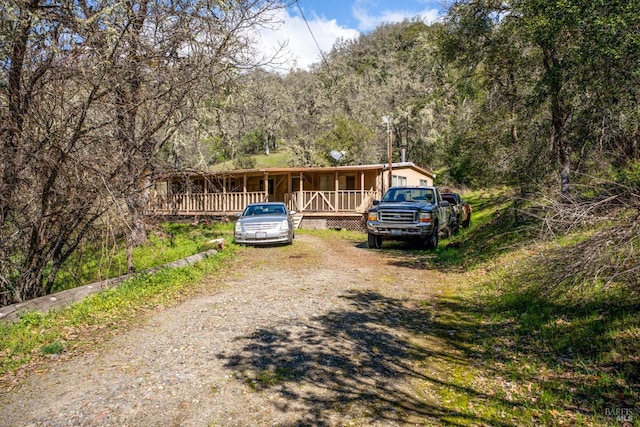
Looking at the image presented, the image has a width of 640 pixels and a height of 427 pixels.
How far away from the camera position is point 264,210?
15148 mm

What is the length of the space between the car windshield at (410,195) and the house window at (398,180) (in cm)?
910

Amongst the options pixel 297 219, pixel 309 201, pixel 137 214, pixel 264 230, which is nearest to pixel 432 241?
pixel 264 230

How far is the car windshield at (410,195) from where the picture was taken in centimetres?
1358

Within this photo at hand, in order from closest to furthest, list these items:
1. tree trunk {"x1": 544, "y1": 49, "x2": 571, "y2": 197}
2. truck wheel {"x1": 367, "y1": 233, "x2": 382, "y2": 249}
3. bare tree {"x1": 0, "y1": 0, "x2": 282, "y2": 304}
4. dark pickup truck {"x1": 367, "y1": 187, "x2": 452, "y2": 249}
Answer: bare tree {"x1": 0, "y1": 0, "x2": 282, "y2": 304} < tree trunk {"x1": 544, "y1": 49, "x2": 571, "y2": 197} < dark pickup truck {"x1": 367, "y1": 187, "x2": 452, "y2": 249} < truck wheel {"x1": 367, "y1": 233, "x2": 382, "y2": 249}

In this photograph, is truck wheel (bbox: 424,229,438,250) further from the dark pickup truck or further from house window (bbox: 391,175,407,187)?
house window (bbox: 391,175,407,187)

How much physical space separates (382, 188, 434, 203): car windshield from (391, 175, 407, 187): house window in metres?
9.10

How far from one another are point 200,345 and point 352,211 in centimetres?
1600

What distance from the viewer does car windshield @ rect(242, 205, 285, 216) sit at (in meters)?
15.0

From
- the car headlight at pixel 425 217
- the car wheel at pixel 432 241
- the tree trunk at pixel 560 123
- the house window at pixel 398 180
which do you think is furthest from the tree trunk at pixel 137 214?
the house window at pixel 398 180

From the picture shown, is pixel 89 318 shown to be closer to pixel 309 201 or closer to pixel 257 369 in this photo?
pixel 257 369

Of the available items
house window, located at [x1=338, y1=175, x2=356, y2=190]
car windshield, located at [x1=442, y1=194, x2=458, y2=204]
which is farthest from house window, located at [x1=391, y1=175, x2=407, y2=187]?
car windshield, located at [x1=442, y1=194, x2=458, y2=204]

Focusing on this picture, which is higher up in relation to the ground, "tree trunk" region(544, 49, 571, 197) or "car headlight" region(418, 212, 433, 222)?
"tree trunk" region(544, 49, 571, 197)

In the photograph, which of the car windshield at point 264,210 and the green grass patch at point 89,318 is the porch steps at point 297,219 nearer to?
the car windshield at point 264,210

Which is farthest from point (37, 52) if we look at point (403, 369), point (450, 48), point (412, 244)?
point (412, 244)
